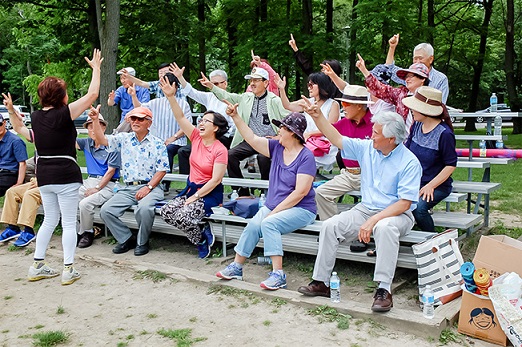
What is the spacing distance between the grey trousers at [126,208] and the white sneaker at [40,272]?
0.92m

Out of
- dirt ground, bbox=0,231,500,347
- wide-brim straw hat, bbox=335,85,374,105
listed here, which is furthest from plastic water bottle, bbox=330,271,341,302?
wide-brim straw hat, bbox=335,85,374,105

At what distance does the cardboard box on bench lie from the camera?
3623mm

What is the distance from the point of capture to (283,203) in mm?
4836

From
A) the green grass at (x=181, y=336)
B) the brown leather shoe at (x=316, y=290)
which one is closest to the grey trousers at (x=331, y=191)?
the brown leather shoe at (x=316, y=290)

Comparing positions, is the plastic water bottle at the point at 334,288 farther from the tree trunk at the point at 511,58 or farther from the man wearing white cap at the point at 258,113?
the tree trunk at the point at 511,58

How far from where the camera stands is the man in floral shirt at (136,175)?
6082 mm

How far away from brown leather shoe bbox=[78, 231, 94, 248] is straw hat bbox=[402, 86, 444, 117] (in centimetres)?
417

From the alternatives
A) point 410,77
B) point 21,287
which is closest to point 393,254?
point 410,77

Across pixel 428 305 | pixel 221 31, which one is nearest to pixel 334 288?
pixel 428 305

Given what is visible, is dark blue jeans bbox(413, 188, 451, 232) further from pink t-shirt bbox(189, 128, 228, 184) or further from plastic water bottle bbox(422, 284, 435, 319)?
pink t-shirt bbox(189, 128, 228, 184)

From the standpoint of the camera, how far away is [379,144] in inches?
172

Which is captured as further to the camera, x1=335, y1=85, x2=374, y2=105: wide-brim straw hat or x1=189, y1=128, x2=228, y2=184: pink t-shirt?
x1=189, y1=128, x2=228, y2=184: pink t-shirt

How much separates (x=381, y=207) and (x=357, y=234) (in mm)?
306

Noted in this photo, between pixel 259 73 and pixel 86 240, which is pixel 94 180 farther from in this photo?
pixel 259 73
